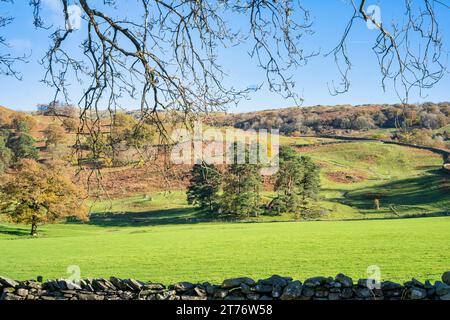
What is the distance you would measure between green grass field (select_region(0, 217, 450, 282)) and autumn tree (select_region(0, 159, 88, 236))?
883cm

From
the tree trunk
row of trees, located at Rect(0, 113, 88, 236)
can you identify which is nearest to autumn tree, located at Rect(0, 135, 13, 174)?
row of trees, located at Rect(0, 113, 88, 236)

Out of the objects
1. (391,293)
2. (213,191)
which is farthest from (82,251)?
(213,191)

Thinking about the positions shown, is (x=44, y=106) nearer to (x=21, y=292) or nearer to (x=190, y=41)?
(x=190, y=41)

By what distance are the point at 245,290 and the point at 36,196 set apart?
32.2 meters

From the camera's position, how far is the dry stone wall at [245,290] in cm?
817

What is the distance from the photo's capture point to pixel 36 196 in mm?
36594

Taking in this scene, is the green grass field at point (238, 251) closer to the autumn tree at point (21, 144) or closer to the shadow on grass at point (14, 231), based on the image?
the shadow on grass at point (14, 231)

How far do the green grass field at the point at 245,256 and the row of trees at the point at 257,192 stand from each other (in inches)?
A: 825

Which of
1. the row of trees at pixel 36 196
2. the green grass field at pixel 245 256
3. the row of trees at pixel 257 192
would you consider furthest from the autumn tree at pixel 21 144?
the green grass field at pixel 245 256

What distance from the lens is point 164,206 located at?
54.1 metres

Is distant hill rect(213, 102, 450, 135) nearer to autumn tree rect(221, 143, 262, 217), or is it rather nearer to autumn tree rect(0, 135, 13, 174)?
autumn tree rect(221, 143, 262, 217)

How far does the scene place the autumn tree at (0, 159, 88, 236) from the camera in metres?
36.2

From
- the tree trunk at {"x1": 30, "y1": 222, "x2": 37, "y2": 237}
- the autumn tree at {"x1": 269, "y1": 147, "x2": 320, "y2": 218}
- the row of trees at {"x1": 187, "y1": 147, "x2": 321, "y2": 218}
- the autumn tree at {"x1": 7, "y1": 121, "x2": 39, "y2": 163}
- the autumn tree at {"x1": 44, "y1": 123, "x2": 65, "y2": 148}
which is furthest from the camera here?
the autumn tree at {"x1": 44, "y1": 123, "x2": 65, "y2": 148}
